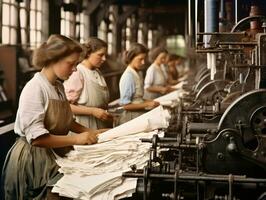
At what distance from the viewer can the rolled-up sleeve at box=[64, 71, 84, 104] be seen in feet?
12.0

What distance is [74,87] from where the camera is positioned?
12.1 ft

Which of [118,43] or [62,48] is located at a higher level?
[118,43]

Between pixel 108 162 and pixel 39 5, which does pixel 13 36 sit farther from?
pixel 108 162

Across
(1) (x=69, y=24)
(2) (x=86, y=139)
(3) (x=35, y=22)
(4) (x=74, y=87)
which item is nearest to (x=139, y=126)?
(2) (x=86, y=139)

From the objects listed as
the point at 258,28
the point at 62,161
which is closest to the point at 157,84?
the point at 258,28

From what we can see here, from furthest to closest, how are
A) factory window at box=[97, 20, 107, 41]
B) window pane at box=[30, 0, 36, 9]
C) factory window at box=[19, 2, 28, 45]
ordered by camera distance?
factory window at box=[97, 20, 107, 41]
window pane at box=[30, 0, 36, 9]
factory window at box=[19, 2, 28, 45]

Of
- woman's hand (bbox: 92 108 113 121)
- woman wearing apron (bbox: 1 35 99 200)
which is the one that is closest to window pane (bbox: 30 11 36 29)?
woman's hand (bbox: 92 108 113 121)

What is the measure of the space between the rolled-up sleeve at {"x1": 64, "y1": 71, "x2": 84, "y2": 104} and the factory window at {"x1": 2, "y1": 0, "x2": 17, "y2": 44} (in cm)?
287

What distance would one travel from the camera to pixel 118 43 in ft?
42.2

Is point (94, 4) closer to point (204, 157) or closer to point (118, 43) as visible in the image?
point (118, 43)

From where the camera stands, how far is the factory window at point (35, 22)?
7.46 meters

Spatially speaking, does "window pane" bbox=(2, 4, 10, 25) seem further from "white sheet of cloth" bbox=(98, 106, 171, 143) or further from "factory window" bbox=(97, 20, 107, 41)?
"factory window" bbox=(97, 20, 107, 41)

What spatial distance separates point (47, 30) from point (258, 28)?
514cm

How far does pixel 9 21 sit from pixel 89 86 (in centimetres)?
305
